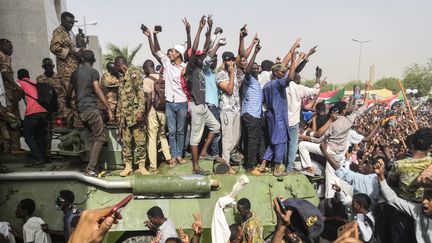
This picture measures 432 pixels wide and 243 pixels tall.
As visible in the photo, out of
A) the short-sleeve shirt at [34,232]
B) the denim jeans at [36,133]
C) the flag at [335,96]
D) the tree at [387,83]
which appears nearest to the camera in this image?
the short-sleeve shirt at [34,232]

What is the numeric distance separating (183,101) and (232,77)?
86 centimetres

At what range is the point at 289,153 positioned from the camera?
6.26 m

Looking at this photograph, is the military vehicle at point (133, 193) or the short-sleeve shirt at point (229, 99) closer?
the military vehicle at point (133, 193)

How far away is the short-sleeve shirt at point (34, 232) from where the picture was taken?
4.84m

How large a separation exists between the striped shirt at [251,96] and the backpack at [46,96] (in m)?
3.16

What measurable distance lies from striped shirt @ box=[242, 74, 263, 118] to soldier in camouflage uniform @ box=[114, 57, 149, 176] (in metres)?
1.66

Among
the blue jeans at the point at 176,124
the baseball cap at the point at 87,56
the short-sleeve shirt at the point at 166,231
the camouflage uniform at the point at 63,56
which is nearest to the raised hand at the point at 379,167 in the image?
the short-sleeve shirt at the point at 166,231

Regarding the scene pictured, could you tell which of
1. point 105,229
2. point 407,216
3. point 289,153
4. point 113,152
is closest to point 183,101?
point 113,152

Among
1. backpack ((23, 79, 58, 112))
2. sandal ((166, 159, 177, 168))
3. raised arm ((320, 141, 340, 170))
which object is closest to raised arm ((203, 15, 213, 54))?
sandal ((166, 159, 177, 168))

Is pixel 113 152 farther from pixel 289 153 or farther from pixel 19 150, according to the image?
pixel 289 153

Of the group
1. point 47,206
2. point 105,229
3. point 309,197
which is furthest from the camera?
point 309,197

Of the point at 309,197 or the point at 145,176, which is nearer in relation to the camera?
the point at 145,176

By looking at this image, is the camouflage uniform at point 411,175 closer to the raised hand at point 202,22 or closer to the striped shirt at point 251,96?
the striped shirt at point 251,96

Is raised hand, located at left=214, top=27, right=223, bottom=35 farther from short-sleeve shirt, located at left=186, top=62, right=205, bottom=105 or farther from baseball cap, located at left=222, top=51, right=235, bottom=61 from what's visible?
short-sleeve shirt, located at left=186, top=62, right=205, bottom=105
